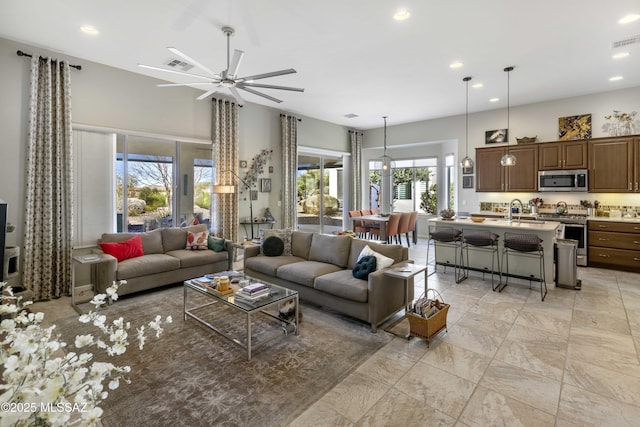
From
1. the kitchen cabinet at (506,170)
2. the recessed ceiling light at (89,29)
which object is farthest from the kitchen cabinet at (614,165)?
the recessed ceiling light at (89,29)

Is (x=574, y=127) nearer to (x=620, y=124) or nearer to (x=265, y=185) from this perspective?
(x=620, y=124)

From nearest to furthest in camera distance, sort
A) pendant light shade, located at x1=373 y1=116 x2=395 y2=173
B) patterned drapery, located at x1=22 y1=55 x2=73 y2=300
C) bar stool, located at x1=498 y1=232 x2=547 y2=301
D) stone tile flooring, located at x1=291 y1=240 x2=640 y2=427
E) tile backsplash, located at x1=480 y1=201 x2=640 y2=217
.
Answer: stone tile flooring, located at x1=291 y1=240 x2=640 y2=427
patterned drapery, located at x1=22 y1=55 x2=73 y2=300
bar stool, located at x1=498 y1=232 x2=547 y2=301
tile backsplash, located at x1=480 y1=201 x2=640 y2=217
pendant light shade, located at x1=373 y1=116 x2=395 y2=173

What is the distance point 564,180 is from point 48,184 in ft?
29.2

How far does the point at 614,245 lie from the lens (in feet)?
18.9

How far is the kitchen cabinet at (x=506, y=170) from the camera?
686cm

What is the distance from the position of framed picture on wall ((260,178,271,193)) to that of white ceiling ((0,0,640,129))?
92.6 inches

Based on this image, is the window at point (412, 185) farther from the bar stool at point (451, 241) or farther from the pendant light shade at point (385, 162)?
the bar stool at point (451, 241)

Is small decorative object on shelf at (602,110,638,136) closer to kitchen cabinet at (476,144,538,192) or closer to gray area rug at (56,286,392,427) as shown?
kitchen cabinet at (476,144,538,192)

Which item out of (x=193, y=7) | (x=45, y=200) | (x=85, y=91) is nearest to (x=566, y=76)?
(x=193, y=7)

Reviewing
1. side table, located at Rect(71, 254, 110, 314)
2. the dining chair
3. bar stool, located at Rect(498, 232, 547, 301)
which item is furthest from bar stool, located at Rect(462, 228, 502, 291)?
side table, located at Rect(71, 254, 110, 314)

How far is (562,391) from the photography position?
7.95 feet

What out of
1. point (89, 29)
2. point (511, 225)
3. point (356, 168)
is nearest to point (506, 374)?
point (511, 225)

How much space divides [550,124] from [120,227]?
28.3ft

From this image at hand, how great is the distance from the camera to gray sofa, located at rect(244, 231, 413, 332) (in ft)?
11.3
